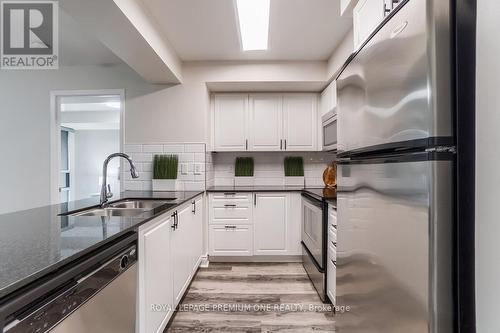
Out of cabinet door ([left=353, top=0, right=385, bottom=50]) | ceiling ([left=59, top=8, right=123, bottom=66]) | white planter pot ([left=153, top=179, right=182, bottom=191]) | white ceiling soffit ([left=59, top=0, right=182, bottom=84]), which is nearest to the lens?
cabinet door ([left=353, top=0, right=385, bottom=50])

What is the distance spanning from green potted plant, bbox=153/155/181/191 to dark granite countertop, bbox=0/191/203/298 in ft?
4.98

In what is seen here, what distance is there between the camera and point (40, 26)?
2311 mm

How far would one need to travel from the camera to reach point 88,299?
903mm

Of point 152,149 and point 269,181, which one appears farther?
point 269,181

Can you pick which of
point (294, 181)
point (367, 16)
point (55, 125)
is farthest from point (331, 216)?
point (55, 125)

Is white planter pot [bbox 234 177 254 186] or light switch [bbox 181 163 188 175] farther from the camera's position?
white planter pot [bbox 234 177 254 186]

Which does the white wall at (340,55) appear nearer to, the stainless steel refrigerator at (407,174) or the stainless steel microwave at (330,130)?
the stainless steel microwave at (330,130)

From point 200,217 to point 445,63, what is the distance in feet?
8.82

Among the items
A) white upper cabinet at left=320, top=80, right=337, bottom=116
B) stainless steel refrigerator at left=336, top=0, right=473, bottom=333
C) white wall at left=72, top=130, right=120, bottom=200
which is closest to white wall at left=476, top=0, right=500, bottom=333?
stainless steel refrigerator at left=336, top=0, right=473, bottom=333

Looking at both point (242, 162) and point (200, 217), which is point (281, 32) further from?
point (200, 217)

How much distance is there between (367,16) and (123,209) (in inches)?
80.6

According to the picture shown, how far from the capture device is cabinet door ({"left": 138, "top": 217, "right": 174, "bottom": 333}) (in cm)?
139

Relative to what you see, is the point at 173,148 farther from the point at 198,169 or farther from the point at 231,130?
the point at 231,130

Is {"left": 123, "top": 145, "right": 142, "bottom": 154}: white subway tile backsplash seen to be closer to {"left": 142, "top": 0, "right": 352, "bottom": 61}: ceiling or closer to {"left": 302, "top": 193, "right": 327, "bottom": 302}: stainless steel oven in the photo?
{"left": 142, "top": 0, "right": 352, "bottom": 61}: ceiling
